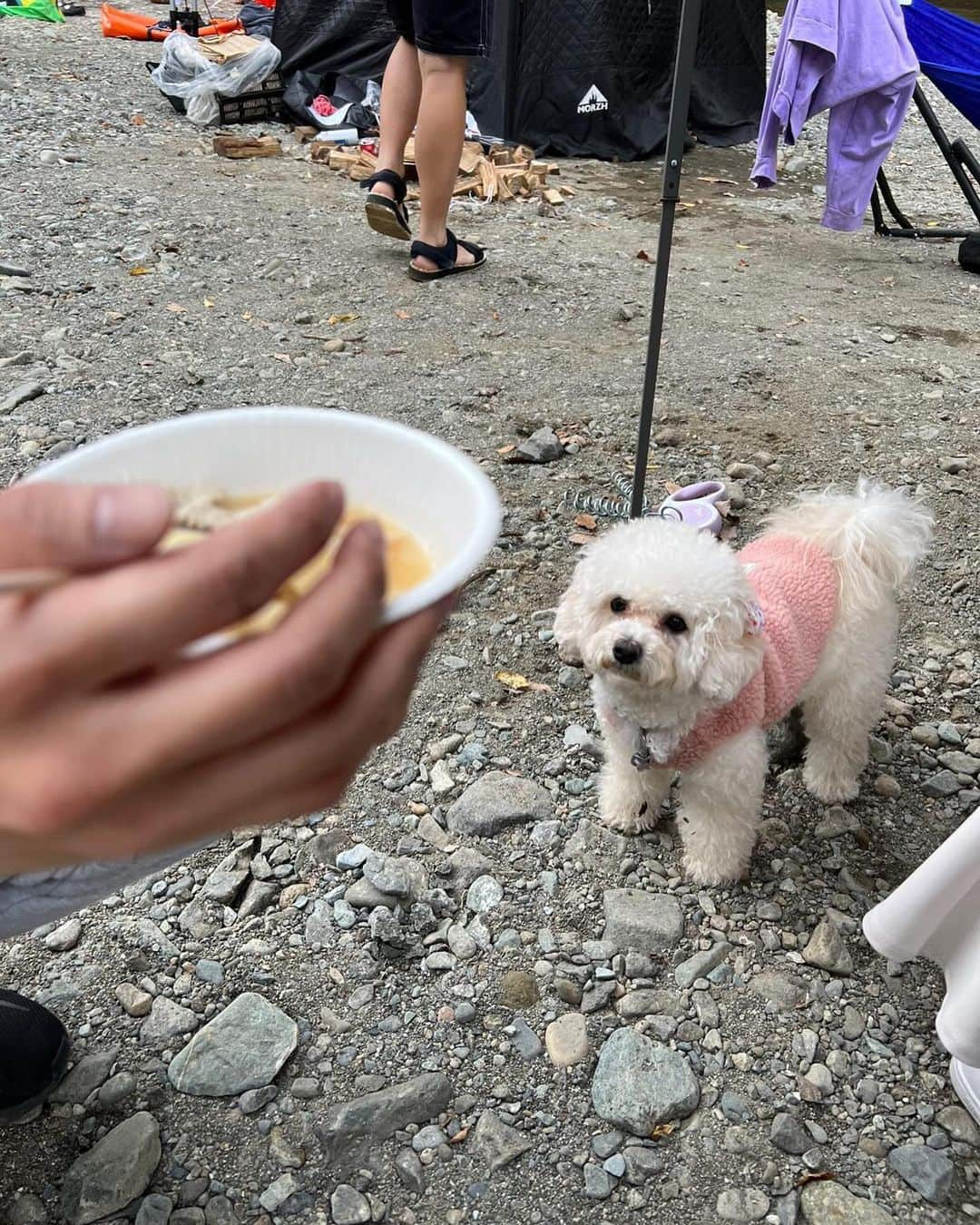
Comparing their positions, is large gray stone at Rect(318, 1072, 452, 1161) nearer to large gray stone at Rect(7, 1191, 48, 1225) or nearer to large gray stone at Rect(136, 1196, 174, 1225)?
large gray stone at Rect(136, 1196, 174, 1225)

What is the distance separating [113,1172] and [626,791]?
1.16 metres

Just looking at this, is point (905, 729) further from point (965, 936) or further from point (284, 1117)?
point (284, 1117)

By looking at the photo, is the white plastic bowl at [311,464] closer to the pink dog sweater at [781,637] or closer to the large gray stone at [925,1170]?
the pink dog sweater at [781,637]

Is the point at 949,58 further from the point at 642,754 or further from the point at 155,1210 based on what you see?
the point at 155,1210

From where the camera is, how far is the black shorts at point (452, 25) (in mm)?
3754

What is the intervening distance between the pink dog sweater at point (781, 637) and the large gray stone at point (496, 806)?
35cm

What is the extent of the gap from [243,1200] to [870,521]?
1734mm

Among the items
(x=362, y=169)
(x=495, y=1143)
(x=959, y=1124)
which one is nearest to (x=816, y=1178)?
(x=959, y=1124)

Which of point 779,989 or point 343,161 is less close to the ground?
point 343,161

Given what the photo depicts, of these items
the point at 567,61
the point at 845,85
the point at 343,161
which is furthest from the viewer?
the point at 567,61

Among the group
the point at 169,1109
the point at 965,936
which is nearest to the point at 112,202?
the point at 169,1109

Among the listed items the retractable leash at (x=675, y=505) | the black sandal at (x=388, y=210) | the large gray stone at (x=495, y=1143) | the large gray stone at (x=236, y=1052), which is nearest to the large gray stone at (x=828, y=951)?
the large gray stone at (x=495, y=1143)

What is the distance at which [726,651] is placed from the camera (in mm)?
1706

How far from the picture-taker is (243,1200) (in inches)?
54.6
